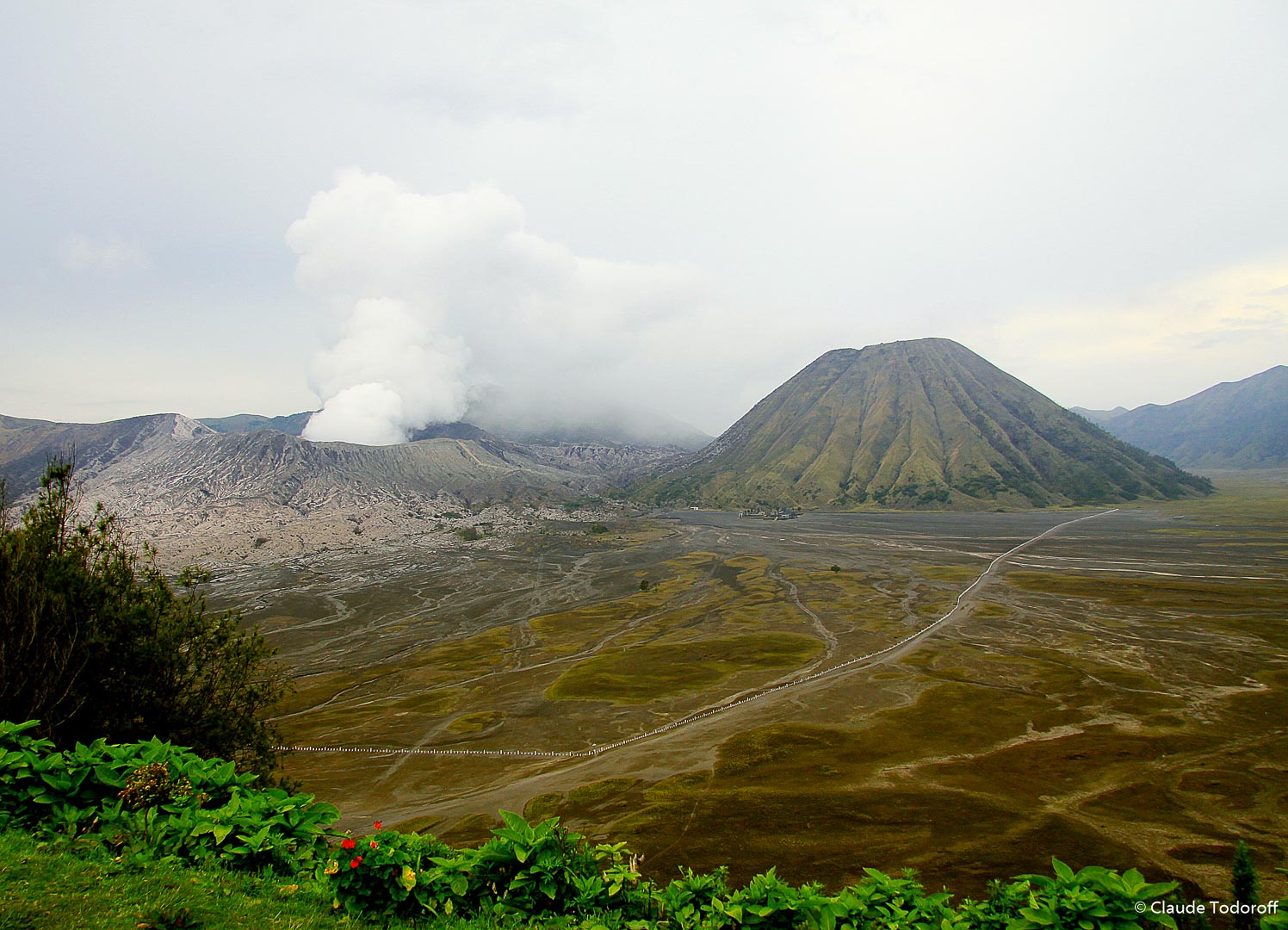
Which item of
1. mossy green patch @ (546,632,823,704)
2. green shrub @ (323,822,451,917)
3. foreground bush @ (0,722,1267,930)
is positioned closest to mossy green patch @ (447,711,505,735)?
mossy green patch @ (546,632,823,704)

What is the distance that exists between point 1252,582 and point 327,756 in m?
123

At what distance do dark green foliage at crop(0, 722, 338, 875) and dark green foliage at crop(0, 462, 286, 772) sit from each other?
23.6 feet

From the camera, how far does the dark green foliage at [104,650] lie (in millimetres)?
13898

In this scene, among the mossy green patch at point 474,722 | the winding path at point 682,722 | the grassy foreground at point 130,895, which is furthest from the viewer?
the mossy green patch at point 474,722

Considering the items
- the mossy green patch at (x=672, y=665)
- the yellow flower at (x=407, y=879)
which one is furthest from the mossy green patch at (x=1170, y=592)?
the yellow flower at (x=407, y=879)

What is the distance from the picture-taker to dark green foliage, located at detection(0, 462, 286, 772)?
45.6 ft

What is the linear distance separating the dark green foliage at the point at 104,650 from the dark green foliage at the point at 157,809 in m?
7.18

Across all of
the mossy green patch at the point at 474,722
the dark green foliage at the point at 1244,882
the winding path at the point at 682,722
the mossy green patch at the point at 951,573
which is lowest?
the mossy green patch at the point at 474,722

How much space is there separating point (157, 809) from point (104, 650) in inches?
537

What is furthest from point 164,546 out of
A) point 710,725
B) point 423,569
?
point 710,725

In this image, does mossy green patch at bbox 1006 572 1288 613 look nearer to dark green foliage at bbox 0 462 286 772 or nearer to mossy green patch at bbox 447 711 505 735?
mossy green patch at bbox 447 711 505 735

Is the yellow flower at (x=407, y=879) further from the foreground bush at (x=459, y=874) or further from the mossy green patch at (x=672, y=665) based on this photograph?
the mossy green patch at (x=672, y=665)

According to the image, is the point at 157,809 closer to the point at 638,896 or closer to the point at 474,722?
the point at 638,896

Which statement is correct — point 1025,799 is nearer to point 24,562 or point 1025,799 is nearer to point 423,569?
point 24,562
